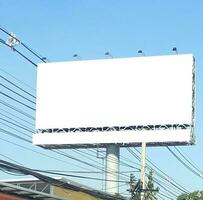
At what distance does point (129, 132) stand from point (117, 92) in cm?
406

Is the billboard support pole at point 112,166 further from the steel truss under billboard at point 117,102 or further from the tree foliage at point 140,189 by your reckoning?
the tree foliage at point 140,189

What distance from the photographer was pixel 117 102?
64188 millimetres

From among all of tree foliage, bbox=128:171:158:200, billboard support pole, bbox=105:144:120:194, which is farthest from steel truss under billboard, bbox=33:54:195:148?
tree foliage, bbox=128:171:158:200

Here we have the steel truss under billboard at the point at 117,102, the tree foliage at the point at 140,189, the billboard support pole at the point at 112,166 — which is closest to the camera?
the tree foliage at the point at 140,189

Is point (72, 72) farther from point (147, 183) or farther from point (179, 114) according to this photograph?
point (147, 183)

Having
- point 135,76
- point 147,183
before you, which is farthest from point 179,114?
point 147,183

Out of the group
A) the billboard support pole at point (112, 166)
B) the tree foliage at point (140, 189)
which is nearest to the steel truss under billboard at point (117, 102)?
the billboard support pole at point (112, 166)

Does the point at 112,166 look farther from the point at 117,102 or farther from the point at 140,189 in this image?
the point at 140,189

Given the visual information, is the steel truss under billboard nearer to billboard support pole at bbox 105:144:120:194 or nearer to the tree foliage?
billboard support pole at bbox 105:144:120:194

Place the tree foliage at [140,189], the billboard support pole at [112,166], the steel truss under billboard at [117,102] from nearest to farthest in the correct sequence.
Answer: the tree foliage at [140,189] → the steel truss under billboard at [117,102] → the billboard support pole at [112,166]

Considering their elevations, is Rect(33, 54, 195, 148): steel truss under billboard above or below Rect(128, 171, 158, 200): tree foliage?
above

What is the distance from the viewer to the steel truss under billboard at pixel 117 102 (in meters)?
62.8

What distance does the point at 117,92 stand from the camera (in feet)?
213

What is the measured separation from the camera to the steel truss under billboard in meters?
62.8
